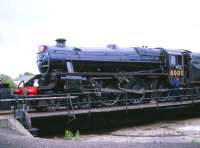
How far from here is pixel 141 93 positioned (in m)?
18.8

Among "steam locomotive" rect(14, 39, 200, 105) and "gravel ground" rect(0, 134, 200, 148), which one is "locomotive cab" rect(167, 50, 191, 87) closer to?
"steam locomotive" rect(14, 39, 200, 105)

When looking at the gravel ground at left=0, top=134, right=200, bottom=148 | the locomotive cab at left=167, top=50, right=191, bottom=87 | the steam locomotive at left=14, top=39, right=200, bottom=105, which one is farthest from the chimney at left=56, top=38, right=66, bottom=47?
the gravel ground at left=0, top=134, right=200, bottom=148

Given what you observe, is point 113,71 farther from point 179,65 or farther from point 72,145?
point 72,145

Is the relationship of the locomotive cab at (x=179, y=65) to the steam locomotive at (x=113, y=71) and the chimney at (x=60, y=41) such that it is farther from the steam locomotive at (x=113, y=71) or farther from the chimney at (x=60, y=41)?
the chimney at (x=60, y=41)

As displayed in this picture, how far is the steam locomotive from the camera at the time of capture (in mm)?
16453

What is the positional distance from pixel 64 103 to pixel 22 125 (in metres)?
3.54

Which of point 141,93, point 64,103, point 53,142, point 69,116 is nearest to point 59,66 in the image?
point 64,103

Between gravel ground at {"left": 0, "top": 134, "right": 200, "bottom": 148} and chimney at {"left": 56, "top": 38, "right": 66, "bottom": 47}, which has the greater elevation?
chimney at {"left": 56, "top": 38, "right": 66, "bottom": 47}

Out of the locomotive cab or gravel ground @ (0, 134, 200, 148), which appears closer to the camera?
gravel ground @ (0, 134, 200, 148)

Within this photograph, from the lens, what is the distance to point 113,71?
19016 millimetres

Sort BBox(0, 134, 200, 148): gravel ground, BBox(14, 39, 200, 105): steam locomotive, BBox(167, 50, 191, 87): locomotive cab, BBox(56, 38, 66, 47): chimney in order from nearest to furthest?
BBox(0, 134, 200, 148): gravel ground
BBox(14, 39, 200, 105): steam locomotive
BBox(56, 38, 66, 47): chimney
BBox(167, 50, 191, 87): locomotive cab

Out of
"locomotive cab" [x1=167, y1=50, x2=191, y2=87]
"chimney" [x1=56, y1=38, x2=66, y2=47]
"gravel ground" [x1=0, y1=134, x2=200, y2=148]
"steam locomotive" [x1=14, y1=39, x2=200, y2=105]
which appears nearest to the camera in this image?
"gravel ground" [x1=0, y1=134, x2=200, y2=148]

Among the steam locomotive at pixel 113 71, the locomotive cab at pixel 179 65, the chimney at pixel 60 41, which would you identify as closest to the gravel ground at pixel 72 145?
the steam locomotive at pixel 113 71

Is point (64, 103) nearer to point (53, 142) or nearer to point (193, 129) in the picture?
point (193, 129)
